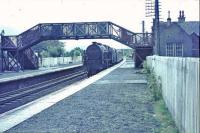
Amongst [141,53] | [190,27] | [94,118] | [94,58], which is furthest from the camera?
[190,27]

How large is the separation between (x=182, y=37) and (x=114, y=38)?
1374 centimetres

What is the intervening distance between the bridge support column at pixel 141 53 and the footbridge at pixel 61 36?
0.44 meters

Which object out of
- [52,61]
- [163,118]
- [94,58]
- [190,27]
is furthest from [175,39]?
[163,118]

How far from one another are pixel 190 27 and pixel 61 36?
25.7m

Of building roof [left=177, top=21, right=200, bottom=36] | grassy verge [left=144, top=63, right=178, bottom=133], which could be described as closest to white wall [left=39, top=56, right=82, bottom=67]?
building roof [left=177, top=21, right=200, bottom=36]

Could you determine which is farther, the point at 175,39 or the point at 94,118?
the point at 175,39

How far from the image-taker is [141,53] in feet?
178

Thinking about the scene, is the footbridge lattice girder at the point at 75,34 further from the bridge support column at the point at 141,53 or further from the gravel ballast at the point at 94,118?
the gravel ballast at the point at 94,118

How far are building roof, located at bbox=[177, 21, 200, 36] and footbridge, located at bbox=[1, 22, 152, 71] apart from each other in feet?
55.2

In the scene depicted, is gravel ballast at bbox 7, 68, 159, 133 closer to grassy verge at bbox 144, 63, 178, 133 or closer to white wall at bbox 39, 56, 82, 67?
grassy verge at bbox 144, 63, 178, 133

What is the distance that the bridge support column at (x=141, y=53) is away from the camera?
176 ft

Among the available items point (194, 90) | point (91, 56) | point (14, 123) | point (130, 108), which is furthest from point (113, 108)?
point (91, 56)

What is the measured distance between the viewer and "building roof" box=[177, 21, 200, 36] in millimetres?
70056

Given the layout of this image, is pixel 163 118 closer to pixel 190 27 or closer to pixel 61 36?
pixel 61 36
